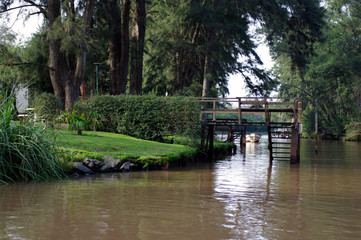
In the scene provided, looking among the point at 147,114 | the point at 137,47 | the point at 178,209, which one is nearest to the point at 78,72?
the point at 137,47

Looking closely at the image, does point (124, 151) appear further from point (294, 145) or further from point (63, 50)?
point (63, 50)

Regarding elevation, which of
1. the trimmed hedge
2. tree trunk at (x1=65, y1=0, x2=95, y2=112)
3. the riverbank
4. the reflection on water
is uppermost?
tree trunk at (x1=65, y1=0, x2=95, y2=112)

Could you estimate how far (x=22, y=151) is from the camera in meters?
12.6

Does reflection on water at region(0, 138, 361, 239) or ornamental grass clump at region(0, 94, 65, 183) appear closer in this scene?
reflection on water at region(0, 138, 361, 239)

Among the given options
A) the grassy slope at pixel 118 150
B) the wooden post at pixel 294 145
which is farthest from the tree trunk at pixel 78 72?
the wooden post at pixel 294 145

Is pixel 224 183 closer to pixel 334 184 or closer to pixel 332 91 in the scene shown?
pixel 334 184

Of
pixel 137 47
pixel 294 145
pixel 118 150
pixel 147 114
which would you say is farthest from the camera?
pixel 137 47

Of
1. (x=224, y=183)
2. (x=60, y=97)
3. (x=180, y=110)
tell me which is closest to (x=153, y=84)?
(x=60, y=97)

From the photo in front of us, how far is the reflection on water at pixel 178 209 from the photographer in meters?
7.59

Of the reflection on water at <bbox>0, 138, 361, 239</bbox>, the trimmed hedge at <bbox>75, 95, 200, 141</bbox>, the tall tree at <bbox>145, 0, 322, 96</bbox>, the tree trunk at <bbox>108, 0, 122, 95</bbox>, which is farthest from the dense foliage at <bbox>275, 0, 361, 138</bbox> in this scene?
the reflection on water at <bbox>0, 138, 361, 239</bbox>

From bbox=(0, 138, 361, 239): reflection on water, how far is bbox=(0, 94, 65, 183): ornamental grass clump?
2.10ft

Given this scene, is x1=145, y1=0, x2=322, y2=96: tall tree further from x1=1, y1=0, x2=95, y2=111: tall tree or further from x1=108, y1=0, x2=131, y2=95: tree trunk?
x1=1, y1=0, x2=95, y2=111: tall tree

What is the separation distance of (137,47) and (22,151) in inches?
817

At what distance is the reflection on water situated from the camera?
7590 mm
